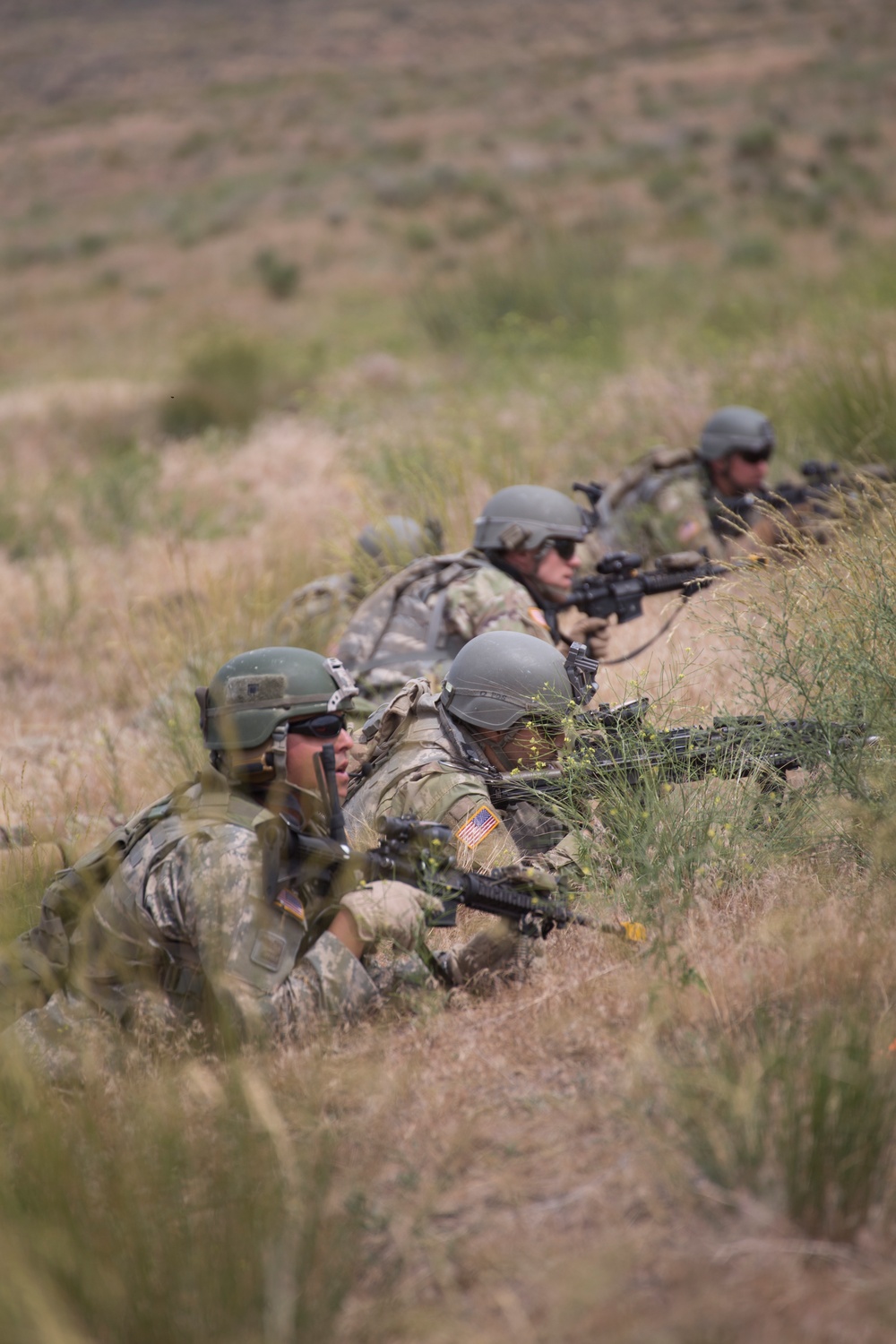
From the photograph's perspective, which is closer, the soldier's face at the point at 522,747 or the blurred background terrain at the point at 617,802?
the blurred background terrain at the point at 617,802

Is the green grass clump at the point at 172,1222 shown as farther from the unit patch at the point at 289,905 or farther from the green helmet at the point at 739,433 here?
the green helmet at the point at 739,433

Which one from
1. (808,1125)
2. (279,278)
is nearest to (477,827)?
(808,1125)

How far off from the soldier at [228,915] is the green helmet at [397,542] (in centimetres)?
338

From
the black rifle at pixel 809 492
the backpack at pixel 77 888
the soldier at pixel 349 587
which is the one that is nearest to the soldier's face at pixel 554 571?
the soldier at pixel 349 587

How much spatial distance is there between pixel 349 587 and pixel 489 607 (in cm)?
152

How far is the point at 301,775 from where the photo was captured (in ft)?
10.4

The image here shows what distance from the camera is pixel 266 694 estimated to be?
10.3ft

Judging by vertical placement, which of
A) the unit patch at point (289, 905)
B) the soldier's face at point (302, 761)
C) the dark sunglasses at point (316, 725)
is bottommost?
the unit patch at point (289, 905)

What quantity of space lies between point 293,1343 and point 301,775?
1.45 metres

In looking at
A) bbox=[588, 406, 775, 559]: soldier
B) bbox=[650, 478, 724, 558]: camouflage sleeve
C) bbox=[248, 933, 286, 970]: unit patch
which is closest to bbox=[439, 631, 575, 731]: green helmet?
bbox=[248, 933, 286, 970]: unit patch

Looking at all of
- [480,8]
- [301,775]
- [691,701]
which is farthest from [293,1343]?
[480,8]

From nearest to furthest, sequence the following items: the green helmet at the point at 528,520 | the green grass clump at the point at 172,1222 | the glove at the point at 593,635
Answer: the green grass clump at the point at 172,1222 → the green helmet at the point at 528,520 → the glove at the point at 593,635

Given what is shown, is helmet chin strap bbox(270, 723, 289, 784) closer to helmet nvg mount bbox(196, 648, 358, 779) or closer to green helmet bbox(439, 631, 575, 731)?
helmet nvg mount bbox(196, 648, 358, 779)

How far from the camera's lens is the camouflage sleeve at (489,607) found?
532 cm
